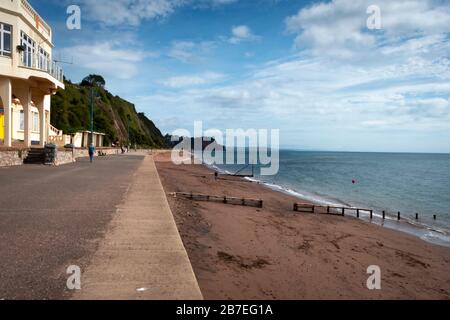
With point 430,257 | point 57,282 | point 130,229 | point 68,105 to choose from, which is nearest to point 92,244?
point 130,229

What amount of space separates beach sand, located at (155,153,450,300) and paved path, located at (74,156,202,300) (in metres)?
1.09

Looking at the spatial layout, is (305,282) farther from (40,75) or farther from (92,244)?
(40,75)

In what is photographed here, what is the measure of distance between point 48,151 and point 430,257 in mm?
20741

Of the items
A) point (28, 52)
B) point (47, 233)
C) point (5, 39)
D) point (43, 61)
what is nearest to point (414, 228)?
point (47, 233)

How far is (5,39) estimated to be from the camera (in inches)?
827

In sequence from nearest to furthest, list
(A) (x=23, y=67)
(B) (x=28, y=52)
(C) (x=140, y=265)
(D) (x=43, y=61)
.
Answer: (C) (x=140, y=265), (A) (x=23, y=67), (B) (x=28, y=52), (D) (x=43, y=61)

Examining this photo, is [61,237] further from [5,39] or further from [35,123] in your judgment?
[35,123]

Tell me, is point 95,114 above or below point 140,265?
above

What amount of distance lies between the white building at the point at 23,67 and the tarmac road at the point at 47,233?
12.5 metres

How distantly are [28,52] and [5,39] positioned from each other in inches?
73.4

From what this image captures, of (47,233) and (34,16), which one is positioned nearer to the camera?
(47,233)

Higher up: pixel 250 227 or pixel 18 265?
pixel 18 265
